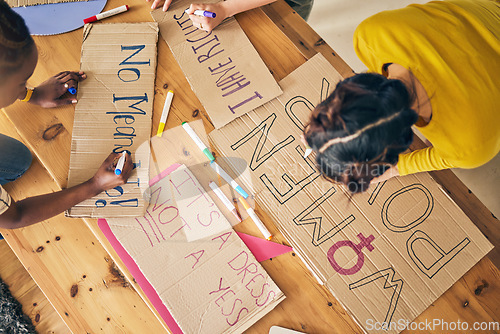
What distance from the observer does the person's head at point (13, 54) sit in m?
0.54

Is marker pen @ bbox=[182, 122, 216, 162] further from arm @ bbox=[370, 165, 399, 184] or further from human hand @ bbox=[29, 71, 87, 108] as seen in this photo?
arm @ bbox=[370, 165, 399, 184]

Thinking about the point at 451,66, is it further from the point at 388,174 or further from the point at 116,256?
the point at 116,256

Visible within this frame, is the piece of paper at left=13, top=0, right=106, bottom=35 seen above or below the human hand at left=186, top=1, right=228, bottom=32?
above

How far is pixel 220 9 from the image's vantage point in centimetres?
80

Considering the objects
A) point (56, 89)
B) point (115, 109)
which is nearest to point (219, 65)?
point (115, 109)

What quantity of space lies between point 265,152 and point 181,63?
0.32 m

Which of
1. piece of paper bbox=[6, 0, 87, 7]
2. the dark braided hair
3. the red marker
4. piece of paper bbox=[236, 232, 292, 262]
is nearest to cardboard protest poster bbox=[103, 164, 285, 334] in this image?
piece of paper bbox=[236, 232, 292, 262]

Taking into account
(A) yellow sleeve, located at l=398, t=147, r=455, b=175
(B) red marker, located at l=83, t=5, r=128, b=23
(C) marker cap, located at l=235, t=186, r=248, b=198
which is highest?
(B) red marker, located at l=83, t=5, r=128, b=23

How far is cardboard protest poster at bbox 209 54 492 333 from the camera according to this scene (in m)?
0.67

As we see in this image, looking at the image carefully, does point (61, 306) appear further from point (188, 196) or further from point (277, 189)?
point (277, 189)

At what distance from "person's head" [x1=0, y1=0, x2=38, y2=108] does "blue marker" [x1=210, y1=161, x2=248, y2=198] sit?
415 millimetres

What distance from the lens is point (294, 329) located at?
687 mm

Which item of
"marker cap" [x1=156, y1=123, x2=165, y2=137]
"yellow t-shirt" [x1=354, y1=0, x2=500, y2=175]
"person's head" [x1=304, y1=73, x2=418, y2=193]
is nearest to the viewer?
"person's head" [x1=304, y1=73, x2=418, y2=193]

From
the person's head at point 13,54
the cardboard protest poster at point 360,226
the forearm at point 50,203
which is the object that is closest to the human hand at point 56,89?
the person's head at point 13,54
